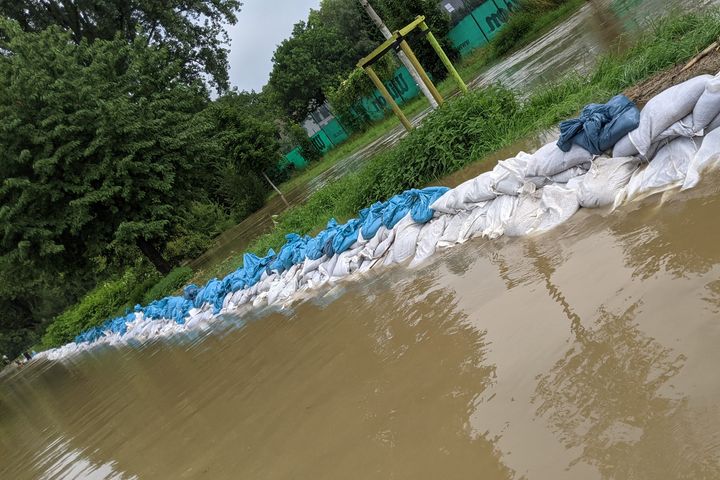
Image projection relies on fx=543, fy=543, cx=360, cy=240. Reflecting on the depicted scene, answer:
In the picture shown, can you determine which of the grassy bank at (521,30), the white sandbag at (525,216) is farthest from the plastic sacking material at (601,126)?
the grassy bank at (521,30)

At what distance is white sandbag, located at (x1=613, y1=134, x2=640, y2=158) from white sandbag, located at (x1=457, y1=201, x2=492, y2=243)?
3.59 ft

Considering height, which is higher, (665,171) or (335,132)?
(335,132)

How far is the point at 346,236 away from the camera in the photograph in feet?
19.1

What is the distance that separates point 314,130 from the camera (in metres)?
31.8

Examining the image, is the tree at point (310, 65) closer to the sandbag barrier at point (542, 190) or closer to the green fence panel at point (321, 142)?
the green fence panel at point (321, 142)

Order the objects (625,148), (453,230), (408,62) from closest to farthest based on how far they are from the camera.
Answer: (625,148) < (453,230) < (408,62)


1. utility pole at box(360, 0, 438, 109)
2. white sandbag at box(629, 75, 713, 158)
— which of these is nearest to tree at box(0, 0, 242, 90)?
utility pole at box(360, 0, 438, 109)

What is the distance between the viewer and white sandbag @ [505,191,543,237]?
387cm

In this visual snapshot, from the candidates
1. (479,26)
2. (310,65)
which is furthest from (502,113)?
(310,65)

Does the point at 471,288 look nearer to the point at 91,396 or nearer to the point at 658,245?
the point at 658,245

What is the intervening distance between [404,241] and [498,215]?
1051mm

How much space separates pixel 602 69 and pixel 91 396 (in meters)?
7.57

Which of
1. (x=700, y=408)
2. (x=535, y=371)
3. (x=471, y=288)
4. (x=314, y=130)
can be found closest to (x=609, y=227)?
(x=471, y=288)

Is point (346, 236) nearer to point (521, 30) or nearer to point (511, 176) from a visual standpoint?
point (511, 176)
